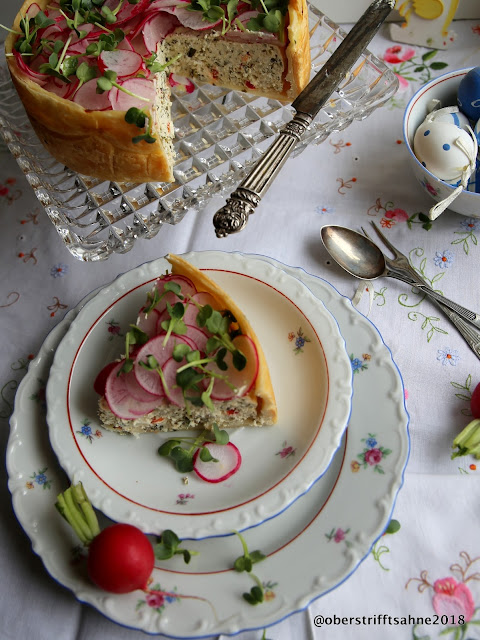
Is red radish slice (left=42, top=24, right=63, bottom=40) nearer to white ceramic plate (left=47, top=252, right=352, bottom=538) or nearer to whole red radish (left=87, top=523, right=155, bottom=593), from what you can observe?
white ceramic plate (left=47, top=252, right=352, bottom=538)

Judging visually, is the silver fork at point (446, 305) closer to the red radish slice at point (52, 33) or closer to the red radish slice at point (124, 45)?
the red radish slice at point (124, 45)

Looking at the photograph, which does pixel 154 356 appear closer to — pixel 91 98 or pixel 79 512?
pixel 79 512

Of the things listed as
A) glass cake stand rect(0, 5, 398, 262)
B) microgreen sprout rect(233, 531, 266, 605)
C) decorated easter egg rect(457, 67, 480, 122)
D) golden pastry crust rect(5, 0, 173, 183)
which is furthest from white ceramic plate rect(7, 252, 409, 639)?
decorated easter egg rect(457, 67, 480, 122)

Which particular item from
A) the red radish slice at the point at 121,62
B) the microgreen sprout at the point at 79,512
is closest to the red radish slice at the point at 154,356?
the microgreen sprout at the point at 79,512

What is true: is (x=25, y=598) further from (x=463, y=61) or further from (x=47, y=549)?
(x=463, y=61)

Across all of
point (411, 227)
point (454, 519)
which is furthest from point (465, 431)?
point (411, 227)
